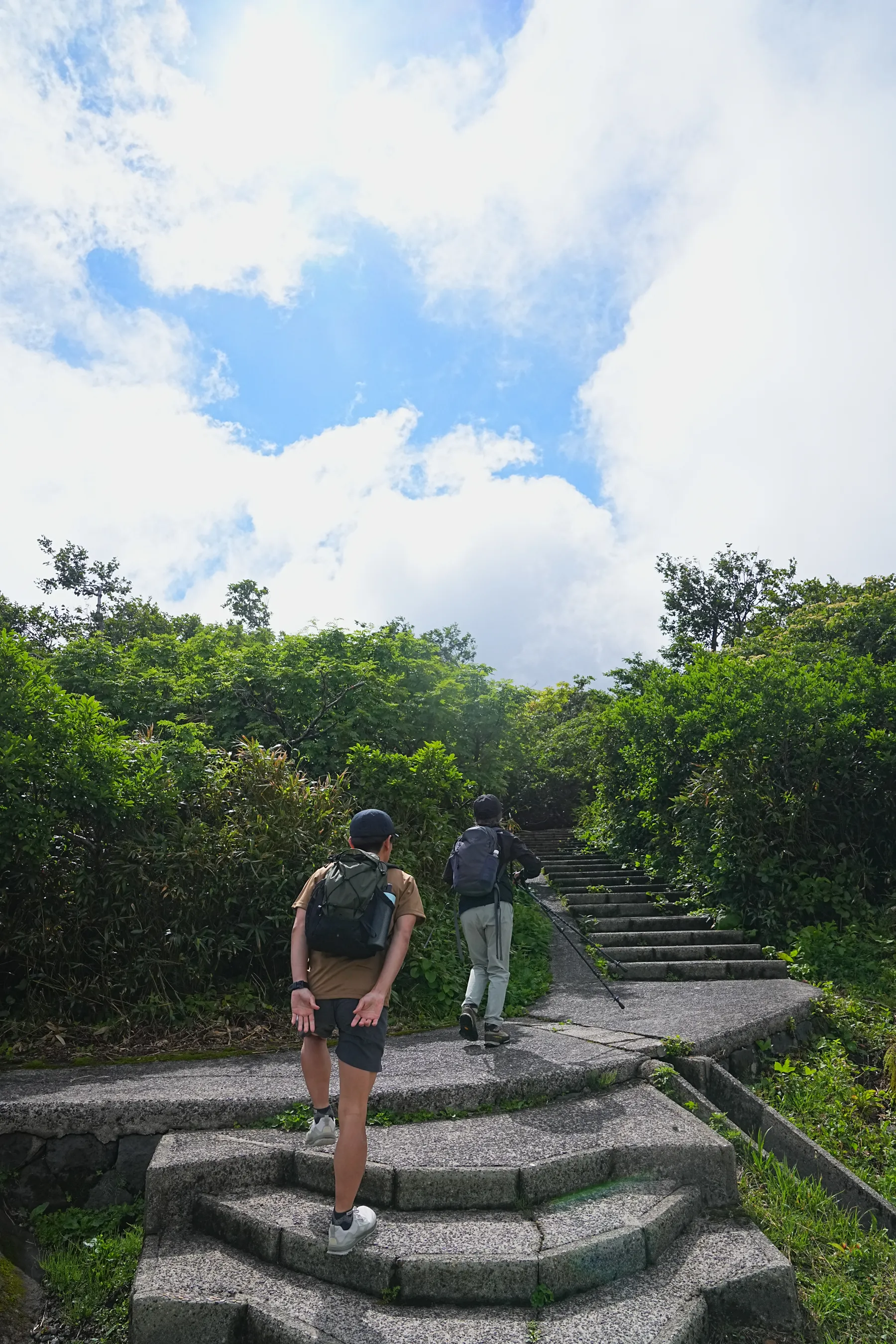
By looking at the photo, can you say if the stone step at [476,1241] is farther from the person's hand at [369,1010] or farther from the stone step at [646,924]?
the stone step at [646,924]

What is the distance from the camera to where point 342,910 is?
10.3 ft

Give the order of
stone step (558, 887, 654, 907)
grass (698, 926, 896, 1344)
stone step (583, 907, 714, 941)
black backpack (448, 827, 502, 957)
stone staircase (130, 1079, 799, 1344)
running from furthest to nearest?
stone step (558, 887, 654, 907) → stone step (583, 907, 714, 941) → black backpack (448, 827, 502, 957) → grass (698, 926, 896, 1344) → stone staircase (130, 1079, 799, 1344)

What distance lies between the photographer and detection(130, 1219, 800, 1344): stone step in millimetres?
2826

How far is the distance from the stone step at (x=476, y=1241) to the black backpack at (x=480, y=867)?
195cm

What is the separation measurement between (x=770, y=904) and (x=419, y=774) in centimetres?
440

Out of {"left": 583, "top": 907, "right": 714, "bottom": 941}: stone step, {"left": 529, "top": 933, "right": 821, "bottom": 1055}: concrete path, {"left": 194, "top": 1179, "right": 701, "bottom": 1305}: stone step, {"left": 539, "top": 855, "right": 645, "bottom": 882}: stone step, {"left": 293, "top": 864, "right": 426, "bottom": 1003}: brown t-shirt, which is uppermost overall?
{"left": 293, "top": 864, "right": 426, "bottom": 1003}: brown t-shirt

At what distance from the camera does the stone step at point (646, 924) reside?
977cm

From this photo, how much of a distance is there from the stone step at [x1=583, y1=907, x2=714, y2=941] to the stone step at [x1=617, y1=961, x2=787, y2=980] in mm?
1296

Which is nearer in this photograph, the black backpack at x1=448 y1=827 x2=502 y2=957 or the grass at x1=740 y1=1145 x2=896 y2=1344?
the grass at x1=740 y1=1145 x2=896 y2=1344

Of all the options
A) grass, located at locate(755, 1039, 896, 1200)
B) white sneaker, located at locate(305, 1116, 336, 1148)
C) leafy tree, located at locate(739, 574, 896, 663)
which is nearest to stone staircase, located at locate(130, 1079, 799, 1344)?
white sneaker, located at locate(305, 1116, 336, 1148)

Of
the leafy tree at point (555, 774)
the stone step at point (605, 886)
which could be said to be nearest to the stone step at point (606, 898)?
the stone step at point (605, 886)

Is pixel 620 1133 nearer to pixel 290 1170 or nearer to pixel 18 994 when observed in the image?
pixel 290 1170

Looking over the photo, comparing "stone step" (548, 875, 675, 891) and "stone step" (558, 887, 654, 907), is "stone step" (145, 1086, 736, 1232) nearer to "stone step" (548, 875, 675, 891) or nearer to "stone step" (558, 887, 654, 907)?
"stone step" (558, 887, 654, 907)

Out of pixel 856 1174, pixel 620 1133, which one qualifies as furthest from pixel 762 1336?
pixel 856 1174
